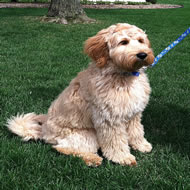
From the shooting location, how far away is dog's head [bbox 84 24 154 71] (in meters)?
2.69

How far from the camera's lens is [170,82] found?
5.47 m

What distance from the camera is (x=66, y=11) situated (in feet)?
40.3

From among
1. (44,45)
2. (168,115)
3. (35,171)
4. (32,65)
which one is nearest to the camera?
(35,171)

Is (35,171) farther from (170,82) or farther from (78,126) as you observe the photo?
(170,82)

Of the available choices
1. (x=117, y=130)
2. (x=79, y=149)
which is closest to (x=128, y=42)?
(x=117, y=130)

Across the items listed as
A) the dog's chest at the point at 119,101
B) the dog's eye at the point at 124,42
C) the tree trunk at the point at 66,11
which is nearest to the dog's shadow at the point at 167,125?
the dog's chest at the point at 119,101

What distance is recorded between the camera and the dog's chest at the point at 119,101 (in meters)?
2.89

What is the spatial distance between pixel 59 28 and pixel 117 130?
863cm

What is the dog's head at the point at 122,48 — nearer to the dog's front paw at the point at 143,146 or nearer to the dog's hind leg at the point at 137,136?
the dog's hind leg at the point at 137,136

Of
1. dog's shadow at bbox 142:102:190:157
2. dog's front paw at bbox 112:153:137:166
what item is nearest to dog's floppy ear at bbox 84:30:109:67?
dog's front paw at bbox 112:153:137:166

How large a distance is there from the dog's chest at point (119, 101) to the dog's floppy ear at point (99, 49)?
0.98 ft

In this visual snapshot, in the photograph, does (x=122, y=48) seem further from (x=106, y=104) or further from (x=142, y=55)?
(x=106, y=104)

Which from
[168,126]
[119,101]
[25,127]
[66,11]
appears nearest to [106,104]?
[119,101]

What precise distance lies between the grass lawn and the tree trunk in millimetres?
3837
